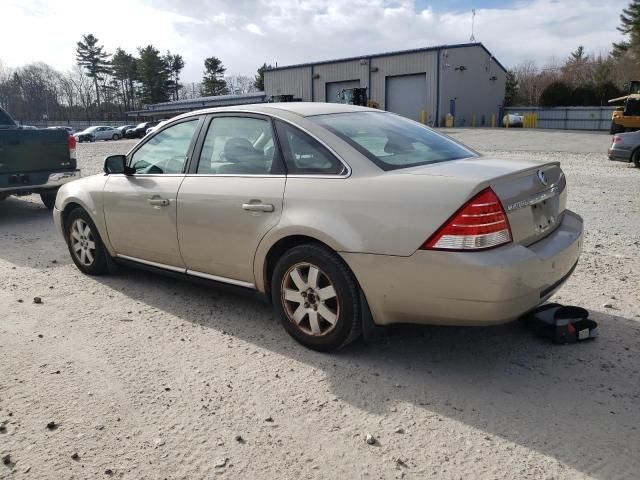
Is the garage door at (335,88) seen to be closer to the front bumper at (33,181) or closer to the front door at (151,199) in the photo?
the front bumper at (33,181)

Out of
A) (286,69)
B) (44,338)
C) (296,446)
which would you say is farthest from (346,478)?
(286,69)

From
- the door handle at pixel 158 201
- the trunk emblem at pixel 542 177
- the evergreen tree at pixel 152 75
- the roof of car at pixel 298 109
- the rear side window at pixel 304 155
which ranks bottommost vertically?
the door handle at pixel 158 201

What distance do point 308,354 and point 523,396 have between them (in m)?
1.35

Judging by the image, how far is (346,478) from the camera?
2.39 metres

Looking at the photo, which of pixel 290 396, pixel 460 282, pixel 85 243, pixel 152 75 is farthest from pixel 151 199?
pixel 152 75

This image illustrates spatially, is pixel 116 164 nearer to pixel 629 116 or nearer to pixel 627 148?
pixel 627 148

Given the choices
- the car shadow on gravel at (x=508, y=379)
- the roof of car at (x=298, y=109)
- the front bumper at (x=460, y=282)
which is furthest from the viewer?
the roof of car at (x=298, y=109)

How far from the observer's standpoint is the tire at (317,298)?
331cm

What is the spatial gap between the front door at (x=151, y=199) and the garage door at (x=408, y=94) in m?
36.0

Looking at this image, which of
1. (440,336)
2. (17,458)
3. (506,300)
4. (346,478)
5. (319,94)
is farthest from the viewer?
(319,94)

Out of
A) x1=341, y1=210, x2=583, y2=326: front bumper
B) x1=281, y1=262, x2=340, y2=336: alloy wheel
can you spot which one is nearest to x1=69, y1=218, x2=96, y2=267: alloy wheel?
x1=281, y1=262, x2=340, y2=336: alloy wheel

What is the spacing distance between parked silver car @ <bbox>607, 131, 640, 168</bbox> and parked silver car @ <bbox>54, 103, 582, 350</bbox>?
471 inches

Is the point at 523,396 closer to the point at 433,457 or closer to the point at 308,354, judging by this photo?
the point at 433,457

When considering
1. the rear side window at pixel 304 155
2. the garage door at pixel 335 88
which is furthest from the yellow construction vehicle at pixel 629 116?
the rear side window at pixel 304 155
